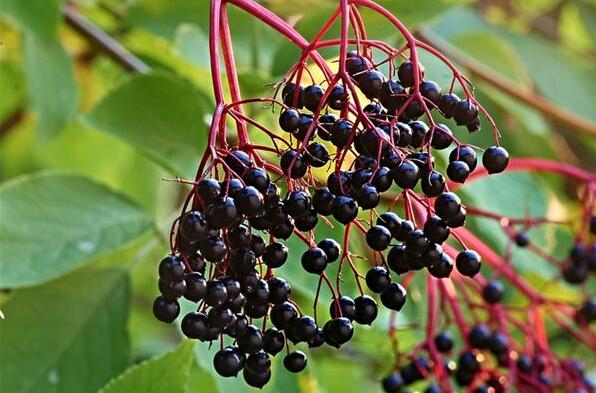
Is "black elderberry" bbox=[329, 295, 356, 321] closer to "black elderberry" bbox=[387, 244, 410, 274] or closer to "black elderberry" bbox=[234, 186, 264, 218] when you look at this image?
"black elderberry" bbox=[387, 244, 410, 274]

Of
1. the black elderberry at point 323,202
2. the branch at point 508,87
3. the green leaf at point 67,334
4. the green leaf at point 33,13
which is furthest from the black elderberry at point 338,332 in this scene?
the branch at point 508,87

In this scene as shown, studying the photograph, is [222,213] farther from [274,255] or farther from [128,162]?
[128,162]

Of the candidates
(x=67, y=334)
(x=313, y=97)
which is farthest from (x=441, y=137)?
(x=67, y=334)

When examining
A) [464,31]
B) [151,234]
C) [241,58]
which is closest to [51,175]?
[151,234]

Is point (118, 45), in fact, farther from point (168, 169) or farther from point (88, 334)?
point (88, 334)

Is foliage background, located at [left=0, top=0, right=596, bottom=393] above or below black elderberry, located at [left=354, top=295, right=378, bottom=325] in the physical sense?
below

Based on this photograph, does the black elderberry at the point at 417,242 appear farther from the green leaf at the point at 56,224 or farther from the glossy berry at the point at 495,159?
the green leaf at the point at 56,224

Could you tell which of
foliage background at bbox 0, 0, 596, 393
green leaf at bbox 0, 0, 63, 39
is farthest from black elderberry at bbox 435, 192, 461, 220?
green leaf at bbox 0, 0, 63, 39
